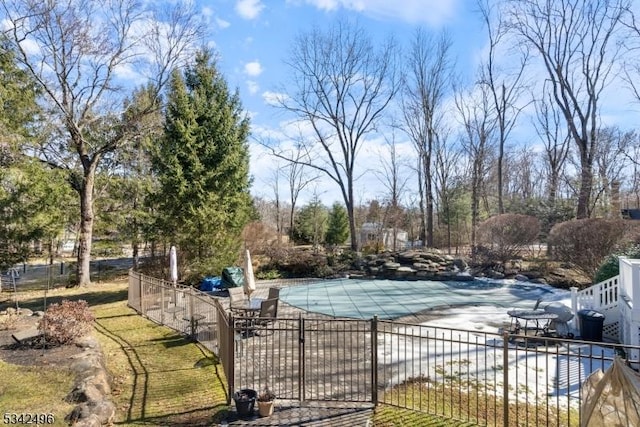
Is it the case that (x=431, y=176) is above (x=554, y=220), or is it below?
above

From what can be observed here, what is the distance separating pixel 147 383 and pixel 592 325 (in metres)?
8.32

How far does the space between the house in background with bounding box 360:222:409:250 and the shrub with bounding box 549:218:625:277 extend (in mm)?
13875

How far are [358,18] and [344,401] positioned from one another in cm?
2221

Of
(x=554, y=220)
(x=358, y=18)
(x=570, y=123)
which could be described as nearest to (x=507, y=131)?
(x=570, y=123)

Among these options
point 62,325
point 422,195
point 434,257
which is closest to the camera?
point 62,325

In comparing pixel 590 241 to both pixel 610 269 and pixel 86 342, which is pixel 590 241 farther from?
pixel 86 342

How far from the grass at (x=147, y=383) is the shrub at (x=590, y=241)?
39.7 feet

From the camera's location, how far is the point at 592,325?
7961 millimetres

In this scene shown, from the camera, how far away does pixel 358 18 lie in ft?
74.0

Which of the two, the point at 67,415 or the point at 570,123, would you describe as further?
the point at 570,123

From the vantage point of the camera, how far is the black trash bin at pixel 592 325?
26.0ft

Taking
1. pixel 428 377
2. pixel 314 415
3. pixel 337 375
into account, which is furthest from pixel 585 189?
pixel 314 415

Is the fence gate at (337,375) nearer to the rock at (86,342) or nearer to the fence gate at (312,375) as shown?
the fence gate at (312,375)

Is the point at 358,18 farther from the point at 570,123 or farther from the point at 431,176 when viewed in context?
the point at 570,123
